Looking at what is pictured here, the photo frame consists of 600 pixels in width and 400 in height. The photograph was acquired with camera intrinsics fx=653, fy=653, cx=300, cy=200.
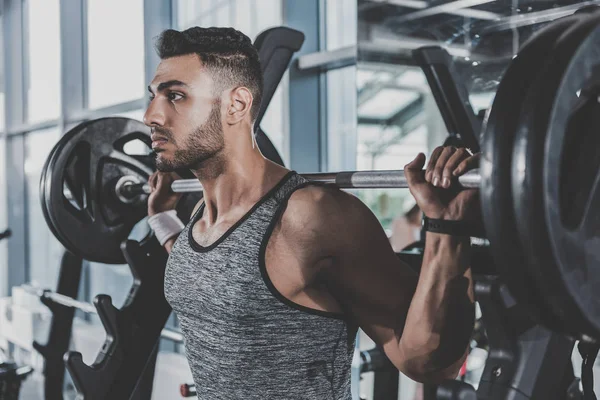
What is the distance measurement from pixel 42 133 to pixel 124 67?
1501mm

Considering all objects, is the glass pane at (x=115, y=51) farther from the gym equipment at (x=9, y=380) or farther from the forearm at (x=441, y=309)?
the forearm at (x=441, y=309)

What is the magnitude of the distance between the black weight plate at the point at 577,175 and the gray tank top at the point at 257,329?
1.68 ft

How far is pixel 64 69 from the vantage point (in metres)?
4.46

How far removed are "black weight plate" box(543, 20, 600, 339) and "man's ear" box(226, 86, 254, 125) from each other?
69 centimetres

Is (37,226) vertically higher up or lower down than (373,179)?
lower down

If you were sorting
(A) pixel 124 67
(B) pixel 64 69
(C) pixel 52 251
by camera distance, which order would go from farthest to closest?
(C) pixel 52 251, (B) pixel 64 69, (A) pixel 124 67

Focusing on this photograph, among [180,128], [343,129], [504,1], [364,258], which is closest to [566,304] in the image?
[364,258]

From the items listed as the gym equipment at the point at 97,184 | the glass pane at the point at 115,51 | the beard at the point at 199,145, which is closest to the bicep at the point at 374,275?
the beard at the point at 199,145

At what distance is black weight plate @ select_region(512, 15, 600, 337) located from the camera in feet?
2.33

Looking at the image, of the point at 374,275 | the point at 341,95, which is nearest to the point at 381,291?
the point at 374,275

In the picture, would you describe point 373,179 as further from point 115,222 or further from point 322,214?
point 115,222

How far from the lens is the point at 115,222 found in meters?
1.98

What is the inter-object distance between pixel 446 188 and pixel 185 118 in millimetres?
556

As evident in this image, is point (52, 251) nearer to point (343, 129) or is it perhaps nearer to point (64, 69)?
point (64, 69)
